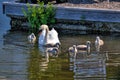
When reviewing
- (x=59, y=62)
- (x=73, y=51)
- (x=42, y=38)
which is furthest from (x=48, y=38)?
(x=59, y=62)

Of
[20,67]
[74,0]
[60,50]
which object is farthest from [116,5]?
[20,67]

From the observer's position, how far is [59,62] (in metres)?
19.3

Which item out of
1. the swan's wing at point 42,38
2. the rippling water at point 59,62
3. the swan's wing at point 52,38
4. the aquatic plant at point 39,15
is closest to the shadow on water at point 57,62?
the rippling water at point 59,62

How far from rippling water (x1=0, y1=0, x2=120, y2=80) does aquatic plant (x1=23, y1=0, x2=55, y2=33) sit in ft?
6.59

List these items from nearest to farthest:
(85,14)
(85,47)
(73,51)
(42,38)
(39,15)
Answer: (73,51) < (85,47) < (42,38) < (85,14) < (39,15)

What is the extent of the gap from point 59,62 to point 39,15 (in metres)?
7.92

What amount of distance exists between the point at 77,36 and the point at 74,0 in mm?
4361

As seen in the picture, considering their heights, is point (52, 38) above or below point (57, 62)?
above

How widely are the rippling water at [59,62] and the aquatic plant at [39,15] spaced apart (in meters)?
2.01

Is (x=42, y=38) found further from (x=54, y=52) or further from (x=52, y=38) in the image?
(x=54, y=52)

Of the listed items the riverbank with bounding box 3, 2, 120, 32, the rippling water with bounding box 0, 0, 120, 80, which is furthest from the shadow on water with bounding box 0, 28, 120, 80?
the riverbank with bounding box 3, 2, 120, 32

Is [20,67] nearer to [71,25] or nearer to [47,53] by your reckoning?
[47,53]

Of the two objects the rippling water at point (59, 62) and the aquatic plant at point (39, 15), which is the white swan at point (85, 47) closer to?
the rippling water at point (59, 62)

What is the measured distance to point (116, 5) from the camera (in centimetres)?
2791
